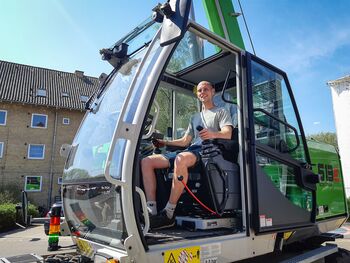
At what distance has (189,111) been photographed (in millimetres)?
4168

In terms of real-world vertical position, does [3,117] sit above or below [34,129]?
above

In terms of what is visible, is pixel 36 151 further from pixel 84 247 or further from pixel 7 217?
pixel 84 247

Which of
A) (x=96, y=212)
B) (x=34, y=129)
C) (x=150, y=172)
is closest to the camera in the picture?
(x=96, y=212)

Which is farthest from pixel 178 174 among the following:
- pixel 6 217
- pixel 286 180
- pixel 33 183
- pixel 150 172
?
pixel 33 183

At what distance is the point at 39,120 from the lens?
22625mm

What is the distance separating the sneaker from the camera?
7.81ft

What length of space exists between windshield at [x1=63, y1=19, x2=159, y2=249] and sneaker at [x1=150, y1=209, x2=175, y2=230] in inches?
A: 16.5

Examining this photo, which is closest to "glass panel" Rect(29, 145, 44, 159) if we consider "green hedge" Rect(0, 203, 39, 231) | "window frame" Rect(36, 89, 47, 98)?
"window frame" Rect(36, 89, 47, 98)

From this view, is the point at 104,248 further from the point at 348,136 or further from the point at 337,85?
the point at 337,85

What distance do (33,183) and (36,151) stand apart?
2.33 metres

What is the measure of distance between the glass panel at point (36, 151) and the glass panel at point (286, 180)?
22060 millimetres

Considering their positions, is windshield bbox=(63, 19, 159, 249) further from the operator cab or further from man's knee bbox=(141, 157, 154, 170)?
man's knee bbox=(141, 157, 154, 170)

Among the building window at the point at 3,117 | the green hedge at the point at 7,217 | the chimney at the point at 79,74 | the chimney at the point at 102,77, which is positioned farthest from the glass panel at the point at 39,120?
the chimney at the point at 102,77

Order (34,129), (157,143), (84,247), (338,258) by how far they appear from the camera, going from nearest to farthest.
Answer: (84,247)
(157,143)
(338,258)
(34,129)
